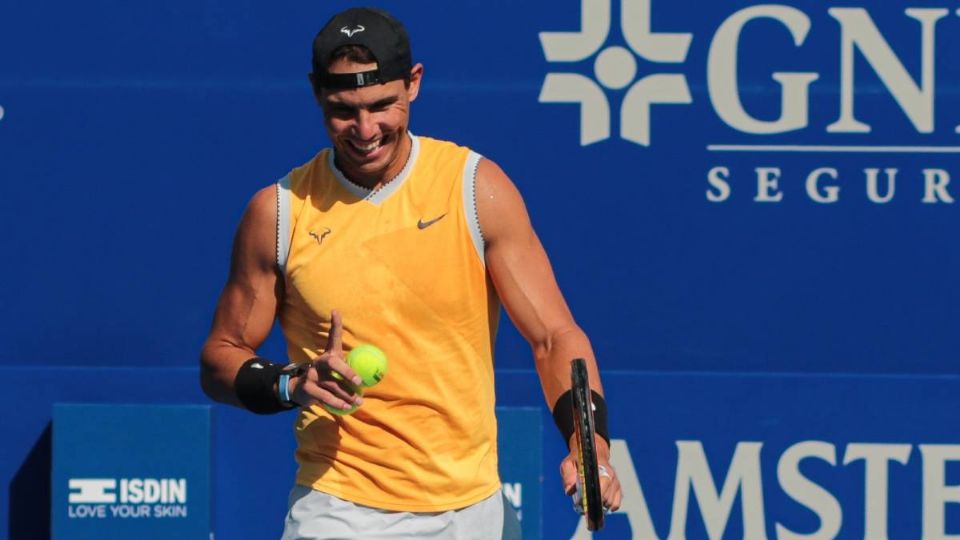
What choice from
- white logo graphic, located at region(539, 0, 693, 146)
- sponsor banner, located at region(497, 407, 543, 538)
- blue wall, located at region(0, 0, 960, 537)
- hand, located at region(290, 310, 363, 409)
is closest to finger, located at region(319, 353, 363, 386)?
hand, located at region(290, 310, 363, 409)

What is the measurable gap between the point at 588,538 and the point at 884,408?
2.91ft

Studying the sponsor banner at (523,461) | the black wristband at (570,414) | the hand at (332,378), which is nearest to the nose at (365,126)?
the hand at (332,378)

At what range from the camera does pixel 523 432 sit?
15.6ft

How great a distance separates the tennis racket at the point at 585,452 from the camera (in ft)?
9.57

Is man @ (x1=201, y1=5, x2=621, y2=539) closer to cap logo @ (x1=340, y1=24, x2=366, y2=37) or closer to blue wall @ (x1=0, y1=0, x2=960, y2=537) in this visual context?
cap logo @ (x1=340, y1=24, x2=366, y2=37)

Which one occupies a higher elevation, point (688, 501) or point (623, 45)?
point (623, 45)

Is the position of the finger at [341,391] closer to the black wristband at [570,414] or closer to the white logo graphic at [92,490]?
the black wristband at [570,414]

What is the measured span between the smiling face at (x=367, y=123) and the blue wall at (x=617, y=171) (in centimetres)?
160

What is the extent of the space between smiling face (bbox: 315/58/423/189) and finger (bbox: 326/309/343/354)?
1.17ft

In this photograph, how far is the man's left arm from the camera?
3264 millimetres

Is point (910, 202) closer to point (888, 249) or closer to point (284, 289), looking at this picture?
point (888, 249)

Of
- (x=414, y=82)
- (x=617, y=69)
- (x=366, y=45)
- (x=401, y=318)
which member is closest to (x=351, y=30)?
(x=366, y=45)

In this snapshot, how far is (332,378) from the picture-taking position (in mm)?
Answer: 2996

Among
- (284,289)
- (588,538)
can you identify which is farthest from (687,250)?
(284,289)
